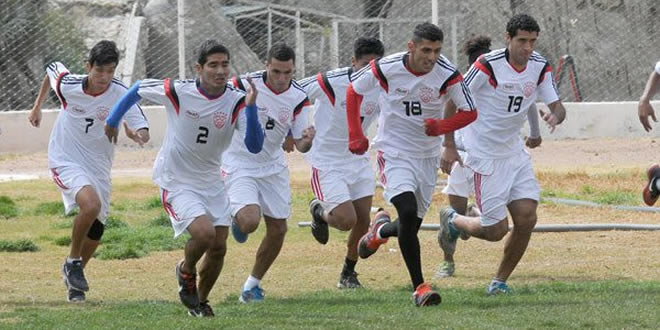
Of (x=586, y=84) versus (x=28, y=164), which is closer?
(x=28, y=164)

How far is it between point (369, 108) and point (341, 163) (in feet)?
1.77

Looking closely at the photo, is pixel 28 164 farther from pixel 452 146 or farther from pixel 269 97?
pixel 452 146

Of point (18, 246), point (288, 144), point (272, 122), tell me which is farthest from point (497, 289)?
point (18, 246)

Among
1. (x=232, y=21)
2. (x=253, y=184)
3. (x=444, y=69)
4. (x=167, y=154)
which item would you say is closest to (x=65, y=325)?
(x=167, y=154)

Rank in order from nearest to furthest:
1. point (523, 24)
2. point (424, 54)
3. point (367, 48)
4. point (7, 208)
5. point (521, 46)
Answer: point (424, 54) → point (523, 24) → point (521, 46) → point (367, 48) → point (7, 208)

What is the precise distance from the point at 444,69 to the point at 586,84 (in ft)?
45.8

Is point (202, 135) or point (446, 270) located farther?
point (446, 270)

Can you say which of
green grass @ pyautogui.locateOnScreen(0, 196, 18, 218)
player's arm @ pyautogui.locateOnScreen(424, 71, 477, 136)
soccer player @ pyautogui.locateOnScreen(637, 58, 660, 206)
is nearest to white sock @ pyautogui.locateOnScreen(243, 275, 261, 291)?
player's arm @ pyautogui.locateOnScreen(424, 71, 477, 136)

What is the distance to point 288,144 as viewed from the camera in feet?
39.0

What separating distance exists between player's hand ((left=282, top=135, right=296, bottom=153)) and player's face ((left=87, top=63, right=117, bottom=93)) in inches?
60.1

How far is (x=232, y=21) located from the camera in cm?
2430

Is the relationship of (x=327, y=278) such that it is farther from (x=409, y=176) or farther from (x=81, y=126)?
(x=81, y=126)

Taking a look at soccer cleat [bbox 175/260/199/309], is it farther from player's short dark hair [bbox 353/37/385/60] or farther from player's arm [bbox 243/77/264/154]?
player's short dark hair [bbox 353/37/385/60]

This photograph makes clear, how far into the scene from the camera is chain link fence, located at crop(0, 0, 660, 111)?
926 inches
